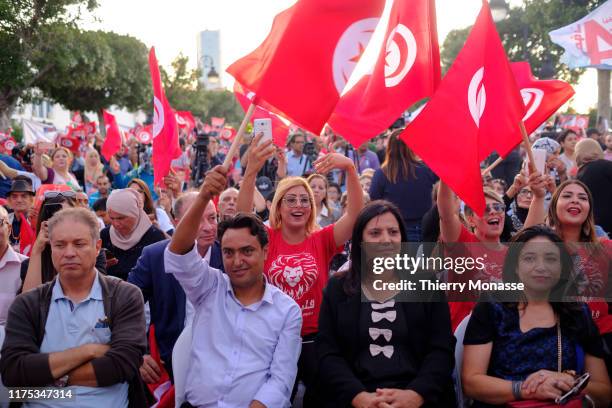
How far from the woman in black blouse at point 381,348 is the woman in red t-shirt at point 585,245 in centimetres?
99

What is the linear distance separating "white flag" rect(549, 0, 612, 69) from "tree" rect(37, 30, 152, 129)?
57.5ft

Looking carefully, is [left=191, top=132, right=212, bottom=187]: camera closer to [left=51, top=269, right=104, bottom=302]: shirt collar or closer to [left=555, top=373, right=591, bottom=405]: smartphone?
[left=51, top=269, right=104, bottom=302]: shirt collar

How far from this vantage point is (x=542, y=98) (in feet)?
20.7

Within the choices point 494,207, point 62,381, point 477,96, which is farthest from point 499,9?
point 62,381

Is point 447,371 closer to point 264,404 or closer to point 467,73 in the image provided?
point 264,404

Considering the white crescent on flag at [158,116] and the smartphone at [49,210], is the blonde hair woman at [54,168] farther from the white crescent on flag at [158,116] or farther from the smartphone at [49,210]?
the smartphone at [49,210]

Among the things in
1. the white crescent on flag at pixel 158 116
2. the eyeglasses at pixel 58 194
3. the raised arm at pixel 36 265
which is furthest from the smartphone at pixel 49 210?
the white crescent on flag at pixel 158 116

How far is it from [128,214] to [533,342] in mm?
3435

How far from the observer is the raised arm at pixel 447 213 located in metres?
4.89

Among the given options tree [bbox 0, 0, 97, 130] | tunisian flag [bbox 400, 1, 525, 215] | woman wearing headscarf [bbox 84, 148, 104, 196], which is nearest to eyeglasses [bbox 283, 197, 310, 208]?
tunisian flag [bbox 400, 1, 525, 215]

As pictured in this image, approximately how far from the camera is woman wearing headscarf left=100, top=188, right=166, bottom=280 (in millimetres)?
6152

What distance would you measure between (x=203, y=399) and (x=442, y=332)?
1368 millimetres

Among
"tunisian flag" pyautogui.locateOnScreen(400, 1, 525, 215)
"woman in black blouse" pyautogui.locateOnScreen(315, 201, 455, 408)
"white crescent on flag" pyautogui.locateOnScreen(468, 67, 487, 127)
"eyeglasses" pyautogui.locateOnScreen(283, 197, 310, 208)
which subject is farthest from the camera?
"eyeglasses" pyautogui.locateOnScreen(283, 197, 310, 208)

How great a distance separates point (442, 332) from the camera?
4.28 meters
